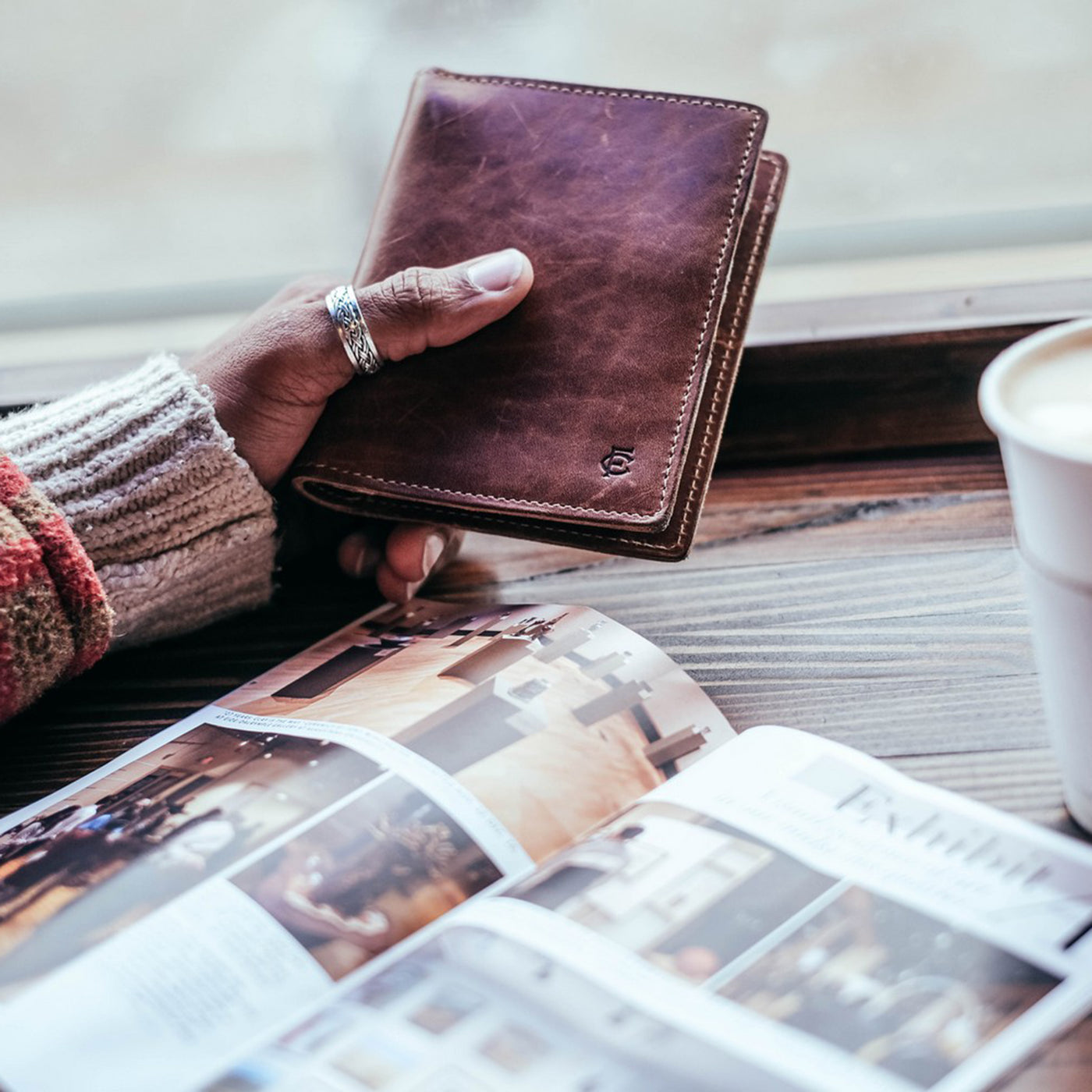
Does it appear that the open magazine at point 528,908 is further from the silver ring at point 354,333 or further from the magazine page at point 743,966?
the silver ring at point 354,333

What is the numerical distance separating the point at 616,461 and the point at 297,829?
0.81ft

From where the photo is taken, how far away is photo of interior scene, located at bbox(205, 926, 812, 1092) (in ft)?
1.27

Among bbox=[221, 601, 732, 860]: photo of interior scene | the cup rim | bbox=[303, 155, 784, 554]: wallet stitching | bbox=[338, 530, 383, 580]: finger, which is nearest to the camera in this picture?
the cup rim

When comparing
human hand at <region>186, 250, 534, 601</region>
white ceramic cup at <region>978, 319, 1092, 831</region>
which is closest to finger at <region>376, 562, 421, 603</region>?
human hand at <region>186, 250, 534, 601</region>

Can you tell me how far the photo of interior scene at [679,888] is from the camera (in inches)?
16.9

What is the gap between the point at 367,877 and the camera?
0.48 m

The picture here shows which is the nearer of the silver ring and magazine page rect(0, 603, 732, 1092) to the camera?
magazine page rect(0, 603, 732, 1092)

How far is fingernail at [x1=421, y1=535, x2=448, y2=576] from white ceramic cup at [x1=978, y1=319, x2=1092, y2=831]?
35 centimetres

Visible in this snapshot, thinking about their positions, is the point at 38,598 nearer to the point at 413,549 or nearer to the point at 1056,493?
the point at 413,549

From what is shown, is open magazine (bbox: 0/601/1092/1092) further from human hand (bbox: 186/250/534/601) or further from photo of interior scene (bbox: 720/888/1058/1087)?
human hand (bbox: 186/250/534/601)

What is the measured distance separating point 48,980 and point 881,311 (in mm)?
662

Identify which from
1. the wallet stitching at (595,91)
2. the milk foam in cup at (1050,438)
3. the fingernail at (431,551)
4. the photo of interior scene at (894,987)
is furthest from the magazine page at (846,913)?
the wallet stitching at (595,91)

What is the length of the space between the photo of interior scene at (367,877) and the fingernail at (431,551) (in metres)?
0.21

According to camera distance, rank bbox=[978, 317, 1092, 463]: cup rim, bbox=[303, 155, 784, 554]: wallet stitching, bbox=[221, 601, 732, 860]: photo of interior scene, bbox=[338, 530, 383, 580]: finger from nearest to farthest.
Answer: bbox=[978, 317, 1092, 463]: cup rim → bbox=[221, 601, 732, 860]: photo of interior scene → bbox=[303, 155, 784, 554]: wallet stitching → bbox=[338, 530, 383, 580]: finger
